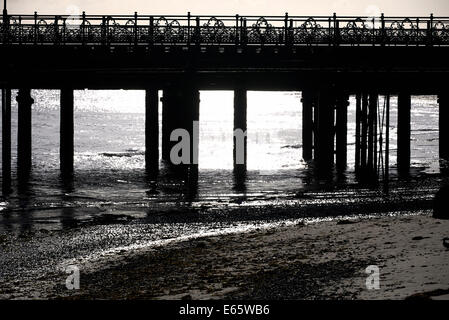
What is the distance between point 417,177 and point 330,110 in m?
4.67

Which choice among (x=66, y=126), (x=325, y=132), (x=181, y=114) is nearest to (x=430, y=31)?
(x=325, y=132)

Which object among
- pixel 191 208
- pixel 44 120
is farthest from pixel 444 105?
pixel 44 120

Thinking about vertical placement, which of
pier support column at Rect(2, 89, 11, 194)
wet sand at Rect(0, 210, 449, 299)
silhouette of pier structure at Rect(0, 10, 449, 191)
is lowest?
wet sand at Rect(0, 210, 449, 299)

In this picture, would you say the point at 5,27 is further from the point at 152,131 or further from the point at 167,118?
the point at 167,118

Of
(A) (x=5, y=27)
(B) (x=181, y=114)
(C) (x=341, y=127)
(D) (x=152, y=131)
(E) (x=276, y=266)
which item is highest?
(A) (x=5, y=27)

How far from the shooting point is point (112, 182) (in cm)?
3622

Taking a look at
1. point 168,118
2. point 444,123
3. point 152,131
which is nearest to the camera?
point 152,131

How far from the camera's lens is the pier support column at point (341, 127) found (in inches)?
1436

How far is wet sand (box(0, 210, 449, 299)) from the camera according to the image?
13359 mm

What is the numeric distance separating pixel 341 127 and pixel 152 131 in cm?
849

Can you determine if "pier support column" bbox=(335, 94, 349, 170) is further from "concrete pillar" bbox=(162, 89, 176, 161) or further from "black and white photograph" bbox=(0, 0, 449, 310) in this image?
"concrete pillar" bbox=(162, 89, 176, 161)

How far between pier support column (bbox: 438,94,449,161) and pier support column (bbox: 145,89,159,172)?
46.5 feet

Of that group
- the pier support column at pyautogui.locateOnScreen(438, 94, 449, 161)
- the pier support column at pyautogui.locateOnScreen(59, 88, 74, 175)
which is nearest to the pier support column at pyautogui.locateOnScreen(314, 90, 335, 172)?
the pier support column at pyautogui.locateOnScreen(438, 94, 449, 161)

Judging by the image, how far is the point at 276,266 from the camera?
15.6 m
